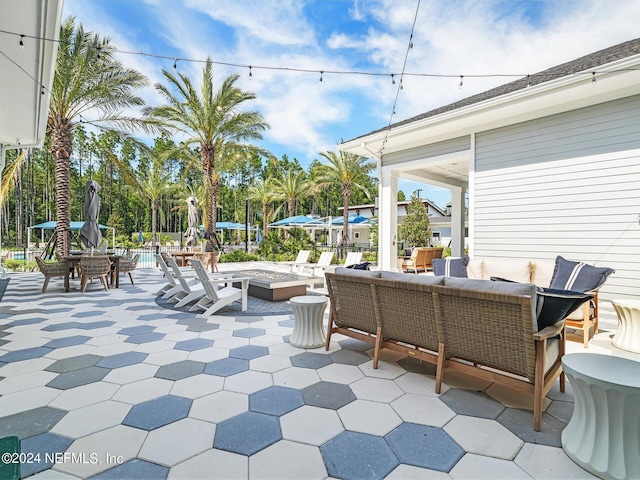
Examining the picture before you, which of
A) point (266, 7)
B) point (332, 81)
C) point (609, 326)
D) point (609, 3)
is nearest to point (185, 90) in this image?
point (266, 7)

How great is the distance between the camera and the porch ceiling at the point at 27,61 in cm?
313

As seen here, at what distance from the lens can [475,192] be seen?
685cm

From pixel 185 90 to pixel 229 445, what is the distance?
12.5 m

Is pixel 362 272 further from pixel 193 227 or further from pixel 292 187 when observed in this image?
pixel 292 187

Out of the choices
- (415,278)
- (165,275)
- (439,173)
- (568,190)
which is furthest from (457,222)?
(415,278)

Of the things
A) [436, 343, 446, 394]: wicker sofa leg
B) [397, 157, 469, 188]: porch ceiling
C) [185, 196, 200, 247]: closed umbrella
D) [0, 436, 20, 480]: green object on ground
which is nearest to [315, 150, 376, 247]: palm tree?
[397, 157, 469, 188]: porch ceiling

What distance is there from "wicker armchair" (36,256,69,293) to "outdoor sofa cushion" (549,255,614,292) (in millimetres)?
8895

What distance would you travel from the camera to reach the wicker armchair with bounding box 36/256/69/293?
266 inches

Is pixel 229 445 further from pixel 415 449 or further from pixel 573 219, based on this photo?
pixel 573 219

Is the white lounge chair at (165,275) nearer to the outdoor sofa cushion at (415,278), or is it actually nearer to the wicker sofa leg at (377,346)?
the wicker sofa leg at (377,346)

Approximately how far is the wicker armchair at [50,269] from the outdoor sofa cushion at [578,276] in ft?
29.2

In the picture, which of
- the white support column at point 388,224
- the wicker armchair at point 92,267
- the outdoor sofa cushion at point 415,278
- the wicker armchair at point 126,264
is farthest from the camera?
the white support column at point 388,224

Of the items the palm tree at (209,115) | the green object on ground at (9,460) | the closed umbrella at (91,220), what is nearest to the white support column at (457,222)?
the palm tree at (209,115)

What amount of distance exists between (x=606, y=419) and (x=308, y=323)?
8.23 ft
